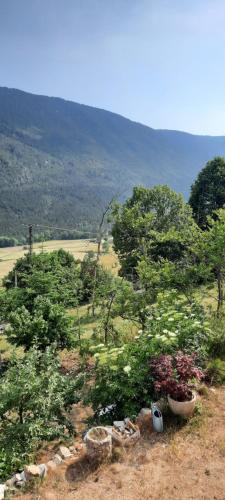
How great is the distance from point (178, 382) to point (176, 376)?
11cm

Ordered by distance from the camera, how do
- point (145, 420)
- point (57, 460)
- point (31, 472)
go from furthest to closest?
point (145, 420) → point (57, 460) → point (31, 472)

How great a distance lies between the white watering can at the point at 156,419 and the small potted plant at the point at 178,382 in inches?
11.5

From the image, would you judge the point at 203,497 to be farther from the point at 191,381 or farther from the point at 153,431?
the point at 191,381

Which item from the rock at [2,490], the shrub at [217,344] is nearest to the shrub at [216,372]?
the shrub at [217,344]

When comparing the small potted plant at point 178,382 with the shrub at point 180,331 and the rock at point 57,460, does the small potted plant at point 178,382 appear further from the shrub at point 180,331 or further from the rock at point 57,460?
the rock at point 57,460

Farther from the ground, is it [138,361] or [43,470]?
[138,361]

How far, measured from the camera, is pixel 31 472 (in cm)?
546

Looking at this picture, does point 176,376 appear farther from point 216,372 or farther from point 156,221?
point 156,221

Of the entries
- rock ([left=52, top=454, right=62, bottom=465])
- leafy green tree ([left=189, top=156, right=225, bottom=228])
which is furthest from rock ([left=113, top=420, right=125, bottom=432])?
leafy green tree ([left=189, top=156, right=225, bottom=228])

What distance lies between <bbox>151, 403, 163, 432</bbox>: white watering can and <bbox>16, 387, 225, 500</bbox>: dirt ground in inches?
4.4

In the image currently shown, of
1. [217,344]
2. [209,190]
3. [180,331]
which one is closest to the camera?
[180,331]

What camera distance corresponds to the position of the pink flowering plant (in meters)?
6.40

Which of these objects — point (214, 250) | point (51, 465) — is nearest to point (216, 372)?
point (214, 250)

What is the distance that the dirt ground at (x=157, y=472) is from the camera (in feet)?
17.0
